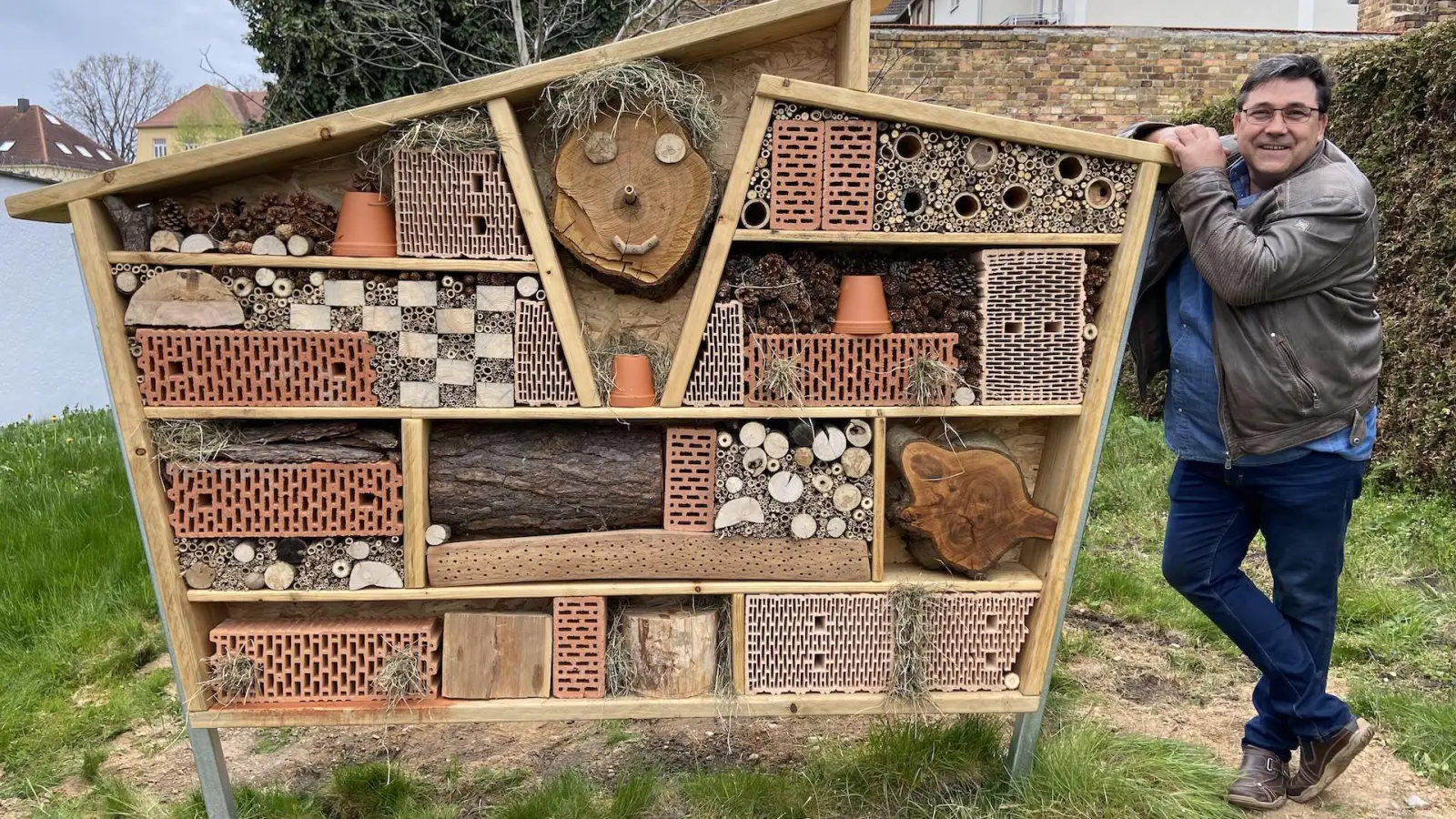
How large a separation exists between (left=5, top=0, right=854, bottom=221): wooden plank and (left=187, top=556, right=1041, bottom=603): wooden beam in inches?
45.7

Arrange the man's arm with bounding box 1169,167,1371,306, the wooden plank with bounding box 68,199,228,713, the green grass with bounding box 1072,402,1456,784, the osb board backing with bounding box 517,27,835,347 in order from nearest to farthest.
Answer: the man's arm with bounding box 1169,167,1371,306 → the wooden plank with bounding box 68,199,228,713 → the osb board backing with bounding box 517,27,835,347 → the green grass with bounding box 1072,402,1456,784

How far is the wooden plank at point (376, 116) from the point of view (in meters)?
2.34

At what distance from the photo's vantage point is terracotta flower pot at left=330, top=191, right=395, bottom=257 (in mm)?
2486

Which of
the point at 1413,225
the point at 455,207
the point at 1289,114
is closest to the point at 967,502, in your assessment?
the point at 1289,114

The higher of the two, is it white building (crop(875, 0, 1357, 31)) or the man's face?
white building (crop(875, 0, 1357, 31))

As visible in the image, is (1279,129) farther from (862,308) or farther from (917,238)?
(862,308)

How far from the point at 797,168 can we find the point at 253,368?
1637 mm

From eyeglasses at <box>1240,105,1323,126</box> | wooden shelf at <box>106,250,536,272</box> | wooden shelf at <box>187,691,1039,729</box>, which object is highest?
eyeglasses at <box>1240,105,1323,126</box>

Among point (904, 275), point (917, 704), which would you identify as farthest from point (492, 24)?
point (917, 704)

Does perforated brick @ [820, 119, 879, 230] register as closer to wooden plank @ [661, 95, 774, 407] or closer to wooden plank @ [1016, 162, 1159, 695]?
wooden plank @ [661, 95, 774, 407]

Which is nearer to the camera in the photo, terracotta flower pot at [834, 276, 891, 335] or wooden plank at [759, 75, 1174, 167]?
wooden plank at [759, 75, 1174, 167]

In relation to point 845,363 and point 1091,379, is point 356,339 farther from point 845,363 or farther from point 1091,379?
point 1091,379

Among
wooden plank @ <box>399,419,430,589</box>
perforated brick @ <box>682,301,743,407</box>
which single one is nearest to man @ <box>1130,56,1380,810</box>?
perforated brick @ <box>682,301,743,407</box>

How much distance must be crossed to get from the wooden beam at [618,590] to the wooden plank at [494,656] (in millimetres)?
80
